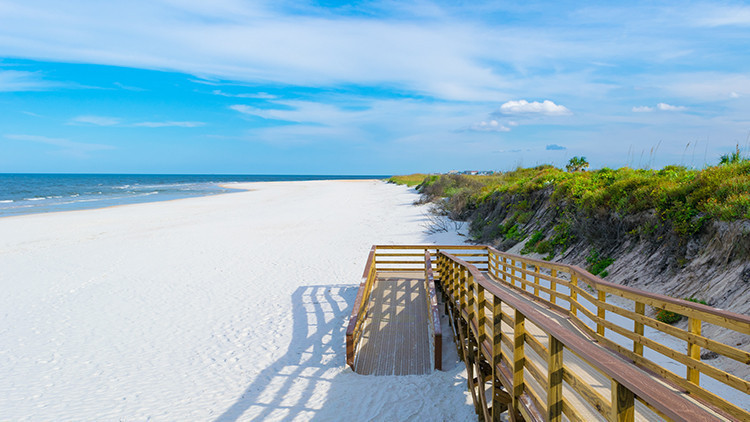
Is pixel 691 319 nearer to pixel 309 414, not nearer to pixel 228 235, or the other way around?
pixel 309 414

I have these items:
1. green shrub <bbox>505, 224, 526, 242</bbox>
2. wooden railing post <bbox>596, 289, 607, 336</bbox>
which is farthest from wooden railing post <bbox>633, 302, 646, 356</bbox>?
green shrub <bbox>505, 224, 526, 242</bbox>

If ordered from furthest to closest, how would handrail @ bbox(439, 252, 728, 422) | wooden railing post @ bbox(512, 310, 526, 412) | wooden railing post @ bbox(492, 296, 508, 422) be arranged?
wooden railing post @ bbox(492, 296, 508, 422)
wooden railing post @ bbox(512, 310, 526, 412)
handrail @ bbox(439, 252, 728, 422)

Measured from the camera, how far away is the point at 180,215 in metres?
29.9

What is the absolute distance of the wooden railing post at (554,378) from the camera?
2.89m

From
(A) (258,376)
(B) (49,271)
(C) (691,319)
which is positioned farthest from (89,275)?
(C) (691,319)

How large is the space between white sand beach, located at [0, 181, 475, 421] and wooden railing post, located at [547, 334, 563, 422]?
2.96 m

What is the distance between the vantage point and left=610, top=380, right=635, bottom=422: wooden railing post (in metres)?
2.18

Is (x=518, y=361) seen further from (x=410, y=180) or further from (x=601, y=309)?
(x=410, y=180)

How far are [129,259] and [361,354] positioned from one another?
12457 millimetres

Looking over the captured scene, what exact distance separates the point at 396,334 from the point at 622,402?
6406 mm

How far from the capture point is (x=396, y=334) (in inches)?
329

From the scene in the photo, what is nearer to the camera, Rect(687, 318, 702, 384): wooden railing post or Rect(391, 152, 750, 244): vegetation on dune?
Rect(687, 318, 702, 384): wooden railing post

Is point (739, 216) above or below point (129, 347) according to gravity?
above

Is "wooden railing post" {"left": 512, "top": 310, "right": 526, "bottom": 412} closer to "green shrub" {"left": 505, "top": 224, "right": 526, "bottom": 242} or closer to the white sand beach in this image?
the white sand beach
